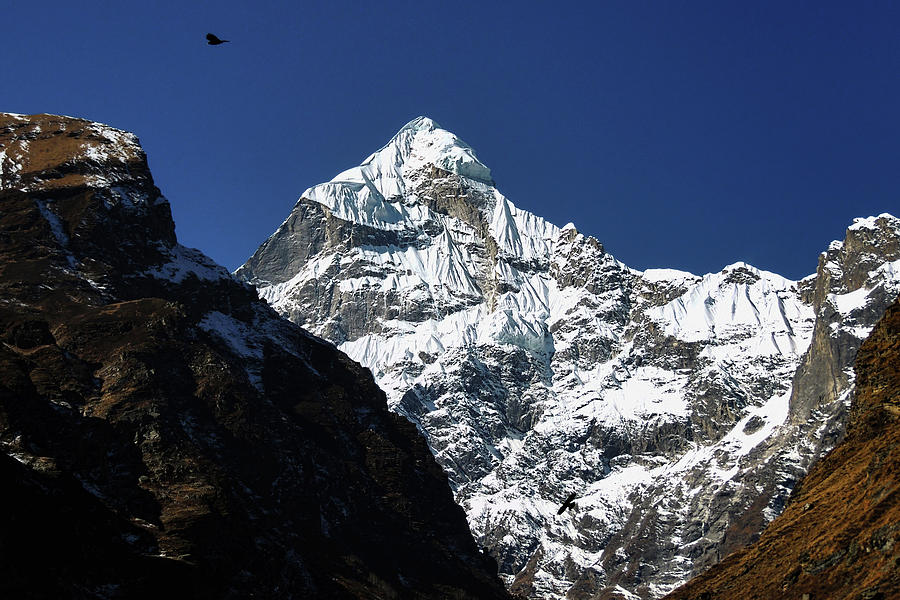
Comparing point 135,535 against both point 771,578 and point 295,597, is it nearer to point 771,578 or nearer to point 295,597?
point 295,597

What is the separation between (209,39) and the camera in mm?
68750

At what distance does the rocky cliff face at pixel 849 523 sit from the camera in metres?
79.4

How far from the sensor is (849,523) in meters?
88.4

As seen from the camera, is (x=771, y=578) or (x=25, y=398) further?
(x=25, y=398)

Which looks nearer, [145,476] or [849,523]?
[849,523]

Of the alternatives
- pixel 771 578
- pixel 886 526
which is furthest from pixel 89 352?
pixel 886 526

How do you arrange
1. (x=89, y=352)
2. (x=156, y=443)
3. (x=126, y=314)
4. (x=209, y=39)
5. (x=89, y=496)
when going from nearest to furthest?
(x=209, y=39), (x=89, y=496), (x=156, y=443), (x=89, y=352), (x=126, y=314)

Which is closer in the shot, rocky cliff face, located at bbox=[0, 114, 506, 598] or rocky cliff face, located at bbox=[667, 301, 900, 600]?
rocky cliff face, located at bbox=[667, 301, 900, 600]

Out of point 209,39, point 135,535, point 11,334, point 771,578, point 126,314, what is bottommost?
point 771,578

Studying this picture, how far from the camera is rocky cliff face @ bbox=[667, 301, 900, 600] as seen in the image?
260ft

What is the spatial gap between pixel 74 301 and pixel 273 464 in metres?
46.0

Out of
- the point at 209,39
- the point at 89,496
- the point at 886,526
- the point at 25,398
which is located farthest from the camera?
the point at 25,398

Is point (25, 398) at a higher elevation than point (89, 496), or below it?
higher

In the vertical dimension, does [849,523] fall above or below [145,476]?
below
